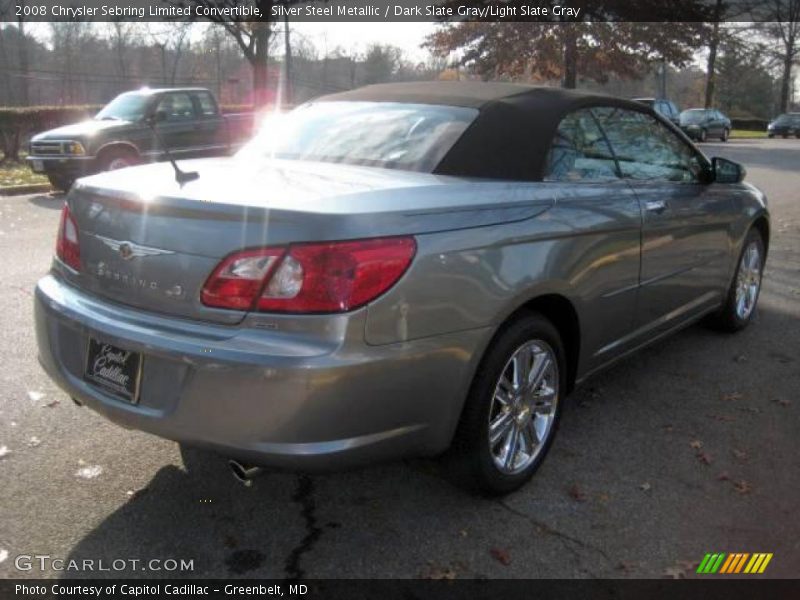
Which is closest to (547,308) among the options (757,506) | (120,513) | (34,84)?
(757,506)

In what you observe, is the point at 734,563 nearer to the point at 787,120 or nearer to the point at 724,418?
the point at 724,418

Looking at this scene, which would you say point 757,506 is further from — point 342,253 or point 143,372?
point 143,372

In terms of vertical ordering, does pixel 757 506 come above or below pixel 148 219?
below

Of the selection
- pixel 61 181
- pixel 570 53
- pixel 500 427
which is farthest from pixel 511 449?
pixel 570 53

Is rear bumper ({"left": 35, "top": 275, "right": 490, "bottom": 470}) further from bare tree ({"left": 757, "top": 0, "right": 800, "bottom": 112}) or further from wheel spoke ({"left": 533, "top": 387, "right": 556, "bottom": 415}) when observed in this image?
bare tree ({"left": 757, "top": 0, "right": 800, "bottom": 112})

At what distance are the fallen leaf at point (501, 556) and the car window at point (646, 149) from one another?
1965mm

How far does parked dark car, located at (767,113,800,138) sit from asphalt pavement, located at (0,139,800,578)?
149 feet

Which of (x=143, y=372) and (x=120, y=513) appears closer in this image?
(x=143, y=372)

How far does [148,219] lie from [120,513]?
1114mm

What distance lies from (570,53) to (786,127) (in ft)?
63.4

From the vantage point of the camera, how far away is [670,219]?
3.92m

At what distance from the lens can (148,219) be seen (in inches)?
102

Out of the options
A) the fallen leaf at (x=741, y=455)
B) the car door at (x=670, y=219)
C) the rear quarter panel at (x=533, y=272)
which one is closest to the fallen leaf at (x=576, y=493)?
the rear quarter panel at (x=533, y=272)

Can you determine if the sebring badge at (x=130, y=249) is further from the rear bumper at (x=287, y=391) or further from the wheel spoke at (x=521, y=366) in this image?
the wheel spoke at (x=521, y=366)
